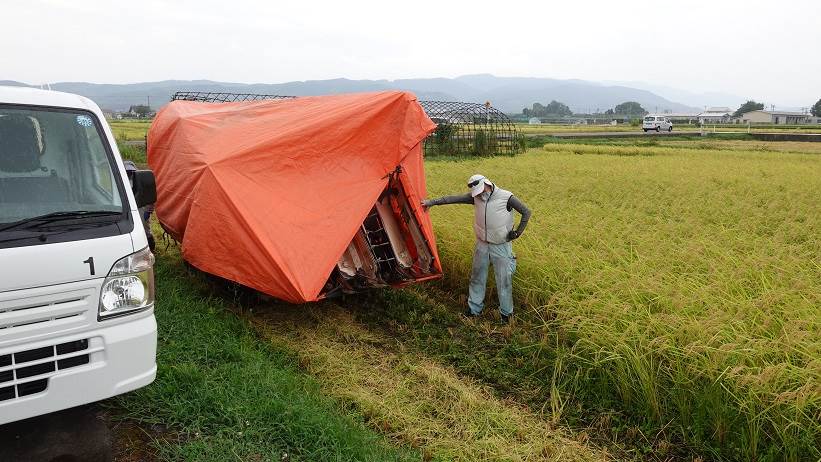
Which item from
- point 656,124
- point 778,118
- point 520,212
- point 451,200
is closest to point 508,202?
point 520,212

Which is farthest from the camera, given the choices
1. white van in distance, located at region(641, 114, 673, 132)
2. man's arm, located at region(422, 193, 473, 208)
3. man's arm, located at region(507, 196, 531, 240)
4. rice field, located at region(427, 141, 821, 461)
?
white van in distance, located at region(641, 114, 673, 132)

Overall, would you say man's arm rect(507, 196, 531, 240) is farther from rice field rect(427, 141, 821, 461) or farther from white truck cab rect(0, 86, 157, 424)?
white truck cab rect(0, 86, 157, 424)

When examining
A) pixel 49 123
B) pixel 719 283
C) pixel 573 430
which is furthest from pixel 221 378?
pixel 719 283

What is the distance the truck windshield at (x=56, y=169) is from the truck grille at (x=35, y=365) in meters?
0.70

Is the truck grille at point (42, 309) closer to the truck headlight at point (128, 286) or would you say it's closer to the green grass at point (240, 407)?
the truck headlight at point (128, 286)

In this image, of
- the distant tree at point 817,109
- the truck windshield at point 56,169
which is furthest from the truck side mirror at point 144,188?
the distant tree at point 817,109

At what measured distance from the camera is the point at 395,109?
6.02 m

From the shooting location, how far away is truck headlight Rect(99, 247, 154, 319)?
10.3 ft

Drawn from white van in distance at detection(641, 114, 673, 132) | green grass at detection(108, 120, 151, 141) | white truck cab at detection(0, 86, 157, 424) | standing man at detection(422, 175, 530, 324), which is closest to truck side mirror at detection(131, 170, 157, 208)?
white truck cab at detection(0, 86, 157, 424)

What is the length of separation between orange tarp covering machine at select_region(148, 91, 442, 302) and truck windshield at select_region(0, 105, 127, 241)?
4.98 ft

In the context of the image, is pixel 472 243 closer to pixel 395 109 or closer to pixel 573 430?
pixel 395 109

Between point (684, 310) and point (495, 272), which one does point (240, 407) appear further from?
point (684, 310)

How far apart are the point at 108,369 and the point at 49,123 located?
1.69 meters

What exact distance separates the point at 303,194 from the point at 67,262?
8.66 feet
